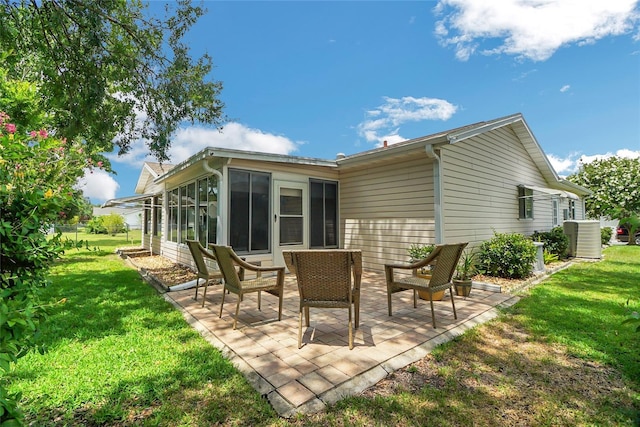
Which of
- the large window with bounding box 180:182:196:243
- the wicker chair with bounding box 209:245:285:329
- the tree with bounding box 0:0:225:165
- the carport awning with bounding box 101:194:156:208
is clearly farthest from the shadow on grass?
the carport awning with bounding box 101:194:156:208

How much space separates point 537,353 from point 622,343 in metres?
1.15

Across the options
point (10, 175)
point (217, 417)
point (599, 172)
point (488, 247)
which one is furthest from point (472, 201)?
point (599, 172)

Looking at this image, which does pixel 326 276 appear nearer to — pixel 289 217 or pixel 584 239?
pixel 289 217

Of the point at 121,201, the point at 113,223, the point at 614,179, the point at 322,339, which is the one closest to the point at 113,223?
the point at 113,223

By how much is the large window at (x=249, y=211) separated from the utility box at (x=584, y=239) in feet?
35.7

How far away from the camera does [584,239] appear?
34.2 feet

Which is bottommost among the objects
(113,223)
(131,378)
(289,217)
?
(131,378)

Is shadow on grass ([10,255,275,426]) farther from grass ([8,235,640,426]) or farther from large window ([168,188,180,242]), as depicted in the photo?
large window ([168,188,180,242])

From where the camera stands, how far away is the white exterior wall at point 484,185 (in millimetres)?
6535

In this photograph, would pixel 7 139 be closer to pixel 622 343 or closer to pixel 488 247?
pixel 622 343

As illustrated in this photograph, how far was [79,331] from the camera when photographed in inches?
151

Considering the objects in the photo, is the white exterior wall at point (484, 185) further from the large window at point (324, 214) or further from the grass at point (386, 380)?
the large window at point (324, 214)

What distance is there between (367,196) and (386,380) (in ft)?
18.0

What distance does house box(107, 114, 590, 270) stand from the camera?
21.0 feet
